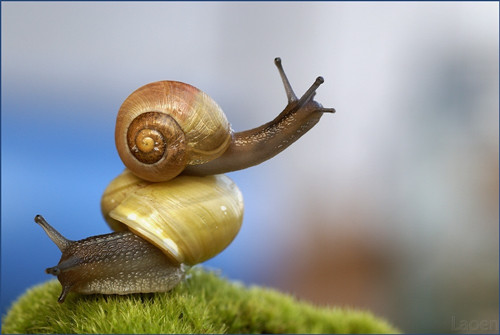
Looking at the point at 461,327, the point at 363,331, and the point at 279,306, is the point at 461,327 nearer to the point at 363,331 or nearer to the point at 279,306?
the point at 363,331

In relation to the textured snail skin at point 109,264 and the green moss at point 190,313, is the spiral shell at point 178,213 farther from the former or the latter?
the green moss at point 190,313

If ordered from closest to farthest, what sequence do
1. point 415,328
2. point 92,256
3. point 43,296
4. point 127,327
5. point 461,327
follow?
point 127,327 < point 92,256 < point 43,296 < point 461,327 < point 415,328

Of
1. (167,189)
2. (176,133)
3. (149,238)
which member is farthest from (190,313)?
(176,133)

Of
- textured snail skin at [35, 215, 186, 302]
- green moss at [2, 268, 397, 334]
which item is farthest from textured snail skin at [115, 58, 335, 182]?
green moss at [2, 268, 397, 334]

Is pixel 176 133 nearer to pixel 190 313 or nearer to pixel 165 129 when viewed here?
pixel 165 129

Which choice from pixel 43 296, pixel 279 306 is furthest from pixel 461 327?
pixel 43 296

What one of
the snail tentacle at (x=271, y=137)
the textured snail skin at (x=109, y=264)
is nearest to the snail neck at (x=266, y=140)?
the snail tentacle at (x=271, y=137)

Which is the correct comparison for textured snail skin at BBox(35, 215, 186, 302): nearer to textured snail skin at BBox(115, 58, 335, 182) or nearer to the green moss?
the green moss
